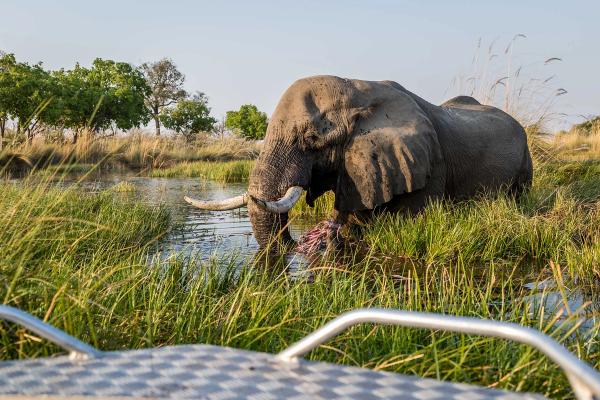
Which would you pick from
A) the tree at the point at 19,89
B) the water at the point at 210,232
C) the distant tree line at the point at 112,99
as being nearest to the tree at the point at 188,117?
the distant tree line at the point at 112,99

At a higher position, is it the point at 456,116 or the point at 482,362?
the point at 456,116

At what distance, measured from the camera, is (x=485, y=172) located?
25.0 feet

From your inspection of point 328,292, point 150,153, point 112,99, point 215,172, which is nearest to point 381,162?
point 328,292

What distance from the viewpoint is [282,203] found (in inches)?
217

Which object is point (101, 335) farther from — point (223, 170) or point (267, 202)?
point (223, 170)

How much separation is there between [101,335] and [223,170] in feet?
49.3

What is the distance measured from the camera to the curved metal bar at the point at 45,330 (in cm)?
141

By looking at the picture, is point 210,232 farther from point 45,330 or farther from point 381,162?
point 45,330

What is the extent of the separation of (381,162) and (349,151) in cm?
30

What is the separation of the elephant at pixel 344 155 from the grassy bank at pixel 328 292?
34cm

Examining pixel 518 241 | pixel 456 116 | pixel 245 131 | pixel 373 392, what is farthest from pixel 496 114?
pixel 245 131

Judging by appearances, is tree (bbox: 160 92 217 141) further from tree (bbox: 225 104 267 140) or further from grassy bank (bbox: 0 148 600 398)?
grassy bank (bbox: 0 148 600 398)

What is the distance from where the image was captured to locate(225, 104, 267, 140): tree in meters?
53.8

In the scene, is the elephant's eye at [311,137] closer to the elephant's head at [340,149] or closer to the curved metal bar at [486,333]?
the elephant's head at [340,149]
